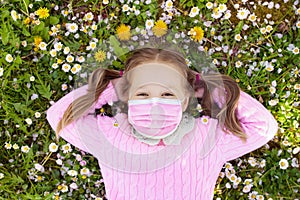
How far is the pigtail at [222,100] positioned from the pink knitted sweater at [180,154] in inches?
1.3

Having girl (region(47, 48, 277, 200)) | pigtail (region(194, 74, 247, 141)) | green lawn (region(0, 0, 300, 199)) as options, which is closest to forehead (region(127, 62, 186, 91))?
girl (region(47, 48, 277, 200))

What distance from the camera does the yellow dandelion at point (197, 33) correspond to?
2.32 metres

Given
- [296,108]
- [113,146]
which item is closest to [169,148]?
[113,146]

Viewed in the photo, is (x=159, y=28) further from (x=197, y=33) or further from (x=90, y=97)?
(x=90, y=97)

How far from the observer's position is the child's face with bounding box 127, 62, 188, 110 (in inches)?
67.7

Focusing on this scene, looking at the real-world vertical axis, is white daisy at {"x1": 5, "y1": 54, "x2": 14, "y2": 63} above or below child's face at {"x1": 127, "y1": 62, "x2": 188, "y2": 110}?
below

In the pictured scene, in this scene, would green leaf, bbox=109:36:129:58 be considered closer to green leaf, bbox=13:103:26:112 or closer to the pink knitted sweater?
the pink knitted sweater

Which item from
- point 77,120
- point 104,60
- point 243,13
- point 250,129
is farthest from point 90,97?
point 243,13

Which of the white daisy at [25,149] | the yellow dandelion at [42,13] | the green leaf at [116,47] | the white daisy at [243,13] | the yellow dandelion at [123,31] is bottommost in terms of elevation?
the white daisy at [25,149]

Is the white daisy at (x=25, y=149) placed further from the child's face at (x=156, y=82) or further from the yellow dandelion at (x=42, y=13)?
the child's face at (x=156, y=82)

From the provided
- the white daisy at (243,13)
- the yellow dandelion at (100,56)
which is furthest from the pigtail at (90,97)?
the white daisy at (243,13)

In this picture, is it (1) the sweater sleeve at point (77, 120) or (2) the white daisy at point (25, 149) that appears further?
(2) the white daisy at point (25, 149)

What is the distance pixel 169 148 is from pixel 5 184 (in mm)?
848

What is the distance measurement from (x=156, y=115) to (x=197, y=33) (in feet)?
2.39
